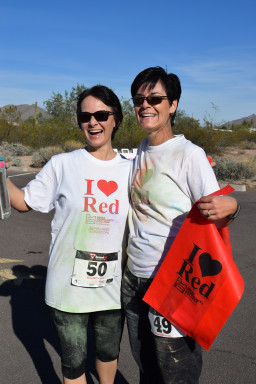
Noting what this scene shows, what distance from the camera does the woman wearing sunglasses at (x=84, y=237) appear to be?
232 cm

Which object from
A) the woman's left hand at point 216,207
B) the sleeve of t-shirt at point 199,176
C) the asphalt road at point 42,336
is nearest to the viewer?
the woman's left hand at point 216,207

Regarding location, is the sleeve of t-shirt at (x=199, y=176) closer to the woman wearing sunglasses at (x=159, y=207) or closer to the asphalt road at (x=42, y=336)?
the woman wearing sunglasses at (x=159, y=207)

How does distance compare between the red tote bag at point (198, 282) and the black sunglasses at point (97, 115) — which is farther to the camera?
the black sunglasses at point (97, 115)

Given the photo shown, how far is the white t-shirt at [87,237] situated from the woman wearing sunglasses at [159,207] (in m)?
0.10

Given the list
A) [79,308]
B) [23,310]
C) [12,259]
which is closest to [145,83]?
[79,308]

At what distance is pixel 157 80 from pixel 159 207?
675mm

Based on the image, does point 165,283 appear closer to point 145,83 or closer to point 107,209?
point 107,209

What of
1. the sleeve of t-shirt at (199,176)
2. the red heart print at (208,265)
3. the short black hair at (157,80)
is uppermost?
the short black hair at (157,80)

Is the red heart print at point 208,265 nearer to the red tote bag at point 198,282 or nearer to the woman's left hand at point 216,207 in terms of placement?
the red tote bag at point 198,282

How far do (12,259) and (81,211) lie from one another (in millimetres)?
3932

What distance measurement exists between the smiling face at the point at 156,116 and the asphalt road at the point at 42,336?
189 cm

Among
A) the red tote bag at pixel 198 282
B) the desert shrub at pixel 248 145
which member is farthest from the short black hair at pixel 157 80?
the desert shrub at pixel 248 145

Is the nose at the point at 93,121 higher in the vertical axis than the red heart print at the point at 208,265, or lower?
higher

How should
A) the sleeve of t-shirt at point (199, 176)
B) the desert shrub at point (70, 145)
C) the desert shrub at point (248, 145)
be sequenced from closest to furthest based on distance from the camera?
the sleeve of t-shirt at point (199, 176) → the desert shrub at point (70, 145) → the desert shrub at point (248, 145)
